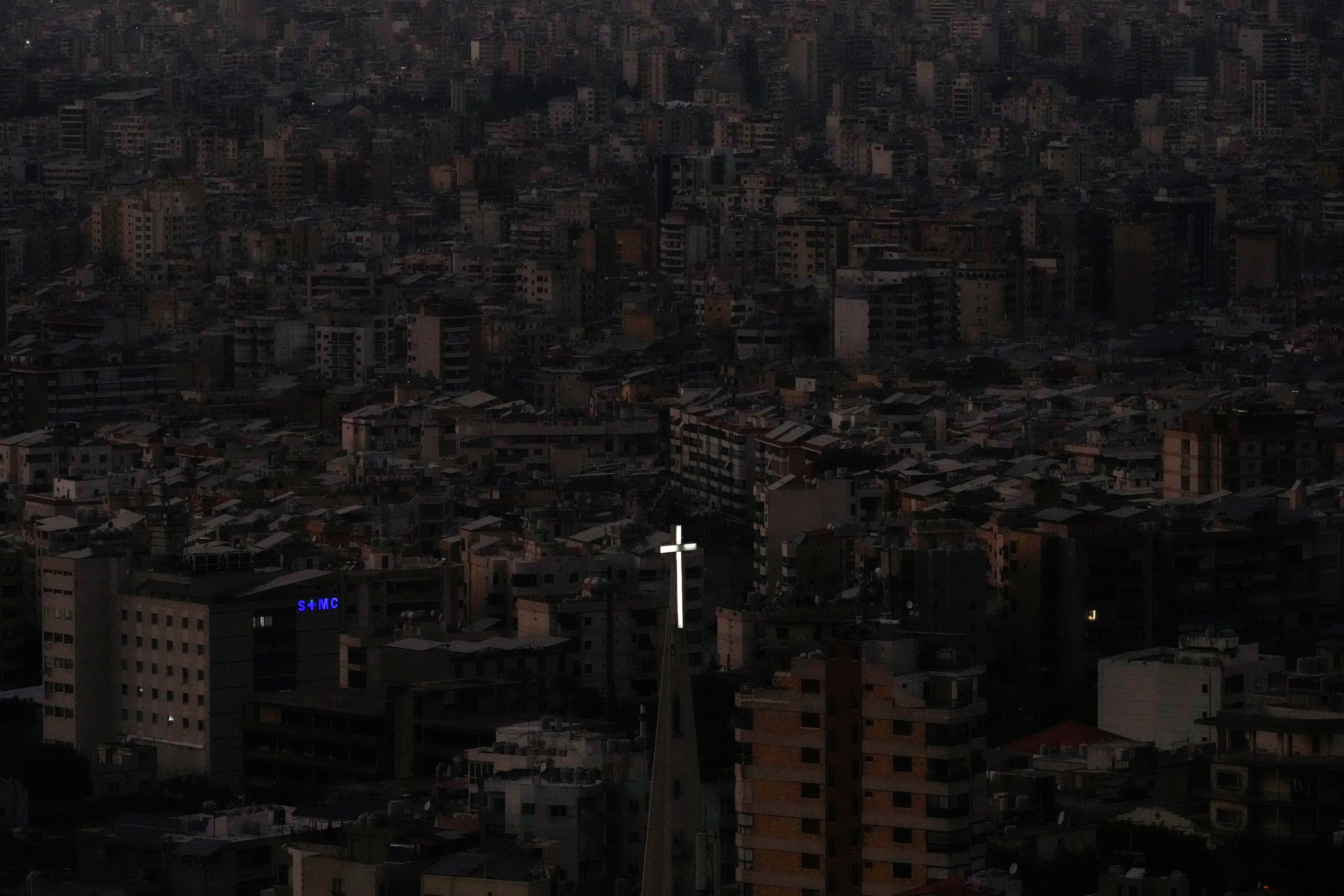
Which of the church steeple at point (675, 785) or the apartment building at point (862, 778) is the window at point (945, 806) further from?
the church steeple at point (675, 785)

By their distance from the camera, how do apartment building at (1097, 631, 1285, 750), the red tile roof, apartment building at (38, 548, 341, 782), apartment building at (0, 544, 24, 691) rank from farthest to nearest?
1. apartment building at (0, 544, 24, 691)
2. apartment building at (38, 548, 341, 782)
3. apartment building at (1097, 631, 1285, 750)
4. the red tile roof

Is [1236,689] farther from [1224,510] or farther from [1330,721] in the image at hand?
[1224,510]

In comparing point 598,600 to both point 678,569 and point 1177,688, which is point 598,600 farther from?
point 678,569

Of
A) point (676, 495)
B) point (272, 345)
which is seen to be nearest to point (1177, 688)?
point (676, 495)

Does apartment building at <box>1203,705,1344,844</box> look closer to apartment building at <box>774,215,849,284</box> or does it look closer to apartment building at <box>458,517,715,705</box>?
apartment building at <box>458,517,715,705</box>

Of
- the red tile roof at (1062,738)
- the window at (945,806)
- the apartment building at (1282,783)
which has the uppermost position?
the window at (945,806)

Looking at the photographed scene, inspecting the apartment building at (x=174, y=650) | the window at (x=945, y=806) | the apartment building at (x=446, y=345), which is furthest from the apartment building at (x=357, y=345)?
the window at (x=945, y=806)

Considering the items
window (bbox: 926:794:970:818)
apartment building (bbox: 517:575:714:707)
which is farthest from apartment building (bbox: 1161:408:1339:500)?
window (bbox: 926:794:970:818)
